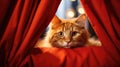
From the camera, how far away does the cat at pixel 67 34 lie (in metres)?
1.21

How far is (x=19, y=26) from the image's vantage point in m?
1.04

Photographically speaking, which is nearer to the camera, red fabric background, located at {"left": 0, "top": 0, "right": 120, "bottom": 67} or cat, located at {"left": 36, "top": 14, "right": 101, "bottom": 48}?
red fabric background, located at {"left": 0, "top": 0, "right": 120, "bottom": 67}

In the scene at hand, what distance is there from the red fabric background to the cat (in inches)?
2.7

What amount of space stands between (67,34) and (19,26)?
336mm

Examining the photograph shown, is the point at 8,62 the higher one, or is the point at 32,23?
the point at 32,23

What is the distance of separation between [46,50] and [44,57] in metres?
0.08

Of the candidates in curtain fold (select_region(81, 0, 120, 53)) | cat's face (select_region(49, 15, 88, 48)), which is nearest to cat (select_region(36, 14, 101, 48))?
cat's face (select_region(49, 15, 88, 48))

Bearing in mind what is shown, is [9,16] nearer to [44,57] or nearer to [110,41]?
[44,57]

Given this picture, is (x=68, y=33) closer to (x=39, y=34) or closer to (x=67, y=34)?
(x=67, y=34)

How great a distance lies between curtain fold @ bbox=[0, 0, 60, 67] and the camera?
1.04 metres

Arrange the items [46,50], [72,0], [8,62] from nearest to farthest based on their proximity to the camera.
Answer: [8,62], [46,50], [72,0]

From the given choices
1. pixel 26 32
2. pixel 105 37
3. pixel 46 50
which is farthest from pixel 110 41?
pixel 26 32

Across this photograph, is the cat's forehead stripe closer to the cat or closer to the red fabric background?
the cat

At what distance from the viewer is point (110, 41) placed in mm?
1105
